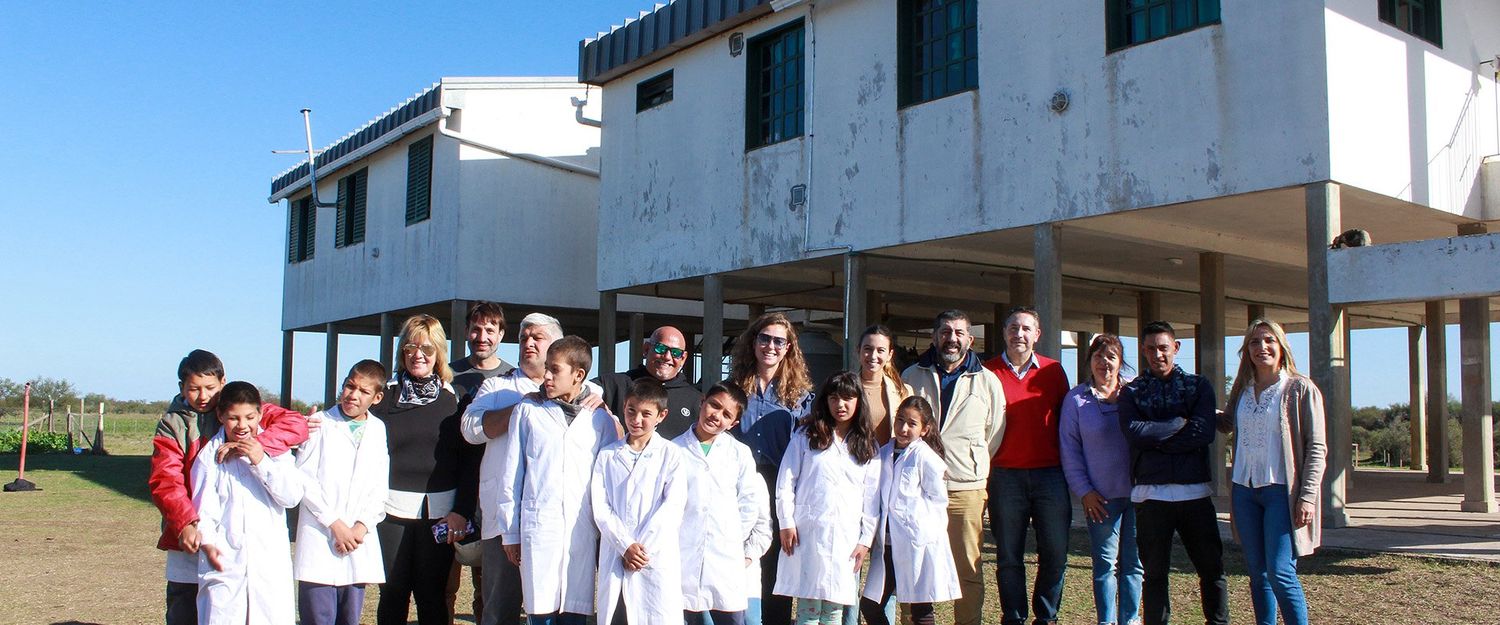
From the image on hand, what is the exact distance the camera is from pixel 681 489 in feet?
16.3

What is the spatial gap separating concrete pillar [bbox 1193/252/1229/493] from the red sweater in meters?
8.91

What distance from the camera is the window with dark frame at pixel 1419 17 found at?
10507 millimetres

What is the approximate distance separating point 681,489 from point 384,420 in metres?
1.39

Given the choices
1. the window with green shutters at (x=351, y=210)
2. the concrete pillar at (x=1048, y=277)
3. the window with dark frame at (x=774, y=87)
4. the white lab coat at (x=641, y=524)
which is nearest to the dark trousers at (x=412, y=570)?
the white lab coat at (x=641, y=524)

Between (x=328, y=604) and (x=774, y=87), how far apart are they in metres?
10.4

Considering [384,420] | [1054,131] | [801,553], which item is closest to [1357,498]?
[1054,131]

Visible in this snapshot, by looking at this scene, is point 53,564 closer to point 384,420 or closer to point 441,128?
point 384,420

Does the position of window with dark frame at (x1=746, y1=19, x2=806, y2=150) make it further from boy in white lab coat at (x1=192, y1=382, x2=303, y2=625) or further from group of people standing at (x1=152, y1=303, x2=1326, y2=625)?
boy in white lab coat at (x1=192, y1=382, x2=303, y2=625)

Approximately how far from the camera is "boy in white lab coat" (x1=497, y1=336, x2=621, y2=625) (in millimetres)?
4871

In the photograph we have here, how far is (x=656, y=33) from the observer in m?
15.6

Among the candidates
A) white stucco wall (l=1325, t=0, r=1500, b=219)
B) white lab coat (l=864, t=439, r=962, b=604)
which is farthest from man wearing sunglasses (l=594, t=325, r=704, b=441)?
white stucco wall (l=1325, t=0, r=1500, b=219)

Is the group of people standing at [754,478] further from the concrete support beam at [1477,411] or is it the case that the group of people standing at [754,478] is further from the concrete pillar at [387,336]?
the concrete pillar at [387,336]

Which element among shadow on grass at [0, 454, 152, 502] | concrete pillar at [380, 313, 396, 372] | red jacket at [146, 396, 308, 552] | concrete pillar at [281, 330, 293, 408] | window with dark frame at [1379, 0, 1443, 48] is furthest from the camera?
concrete pillar at [281, 330, 293, 408]

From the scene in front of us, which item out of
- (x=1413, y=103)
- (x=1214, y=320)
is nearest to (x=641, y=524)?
(x=1413, y=103)
